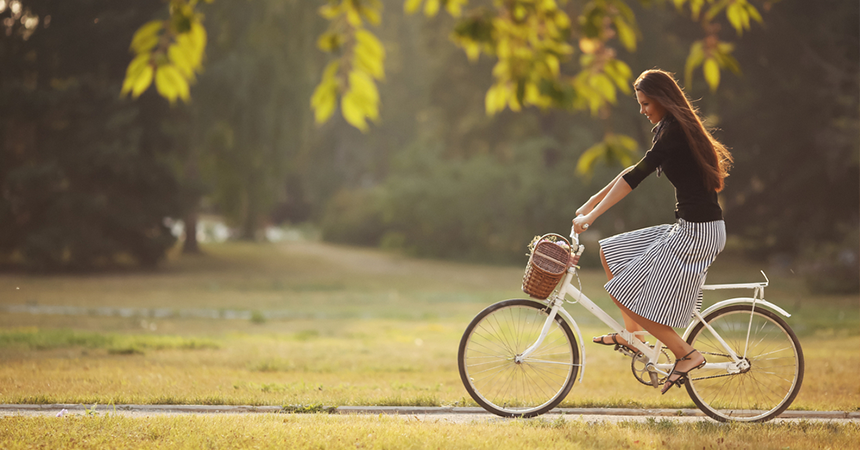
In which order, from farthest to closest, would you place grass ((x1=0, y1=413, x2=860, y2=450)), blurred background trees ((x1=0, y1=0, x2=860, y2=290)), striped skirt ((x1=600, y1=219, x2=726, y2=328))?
blurred background trees ((x1=0, y1=0, x2=860, y2=290))
striped skirt ((x1=600, y1=219, x2=726, y2=328))
grass ((x1=0, y1=413, x2=860, y2=450))

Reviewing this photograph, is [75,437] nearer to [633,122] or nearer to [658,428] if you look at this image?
[658,428]

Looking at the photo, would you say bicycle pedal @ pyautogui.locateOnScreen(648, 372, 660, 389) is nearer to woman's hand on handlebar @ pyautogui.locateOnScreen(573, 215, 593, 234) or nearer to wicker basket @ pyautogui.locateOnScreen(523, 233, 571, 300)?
wicker basket @ pyautogui.locateOnScreen(523, 233, 571, 300)

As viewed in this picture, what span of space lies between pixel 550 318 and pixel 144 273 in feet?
62.6

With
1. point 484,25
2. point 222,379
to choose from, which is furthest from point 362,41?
point 222,379

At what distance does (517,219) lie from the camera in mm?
27500

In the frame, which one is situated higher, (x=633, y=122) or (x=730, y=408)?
(x=633, y=122)

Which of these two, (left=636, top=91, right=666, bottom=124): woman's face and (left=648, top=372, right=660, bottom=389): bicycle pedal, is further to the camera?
(left=648, top=372, right=660, bottom=389): bicycle pedal

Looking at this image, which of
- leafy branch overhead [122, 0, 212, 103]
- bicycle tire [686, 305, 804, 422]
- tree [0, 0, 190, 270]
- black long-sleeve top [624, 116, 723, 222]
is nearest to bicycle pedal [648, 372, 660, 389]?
bicycle tire [686, 305, 804, 422]

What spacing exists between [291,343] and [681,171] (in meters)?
6.30

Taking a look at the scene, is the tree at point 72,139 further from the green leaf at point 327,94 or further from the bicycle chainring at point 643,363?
the green leaf at point 327,94

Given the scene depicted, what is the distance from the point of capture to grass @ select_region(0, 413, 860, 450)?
13.4 ft

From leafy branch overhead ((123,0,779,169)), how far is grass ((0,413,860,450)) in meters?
1.83

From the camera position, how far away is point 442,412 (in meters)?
5.14

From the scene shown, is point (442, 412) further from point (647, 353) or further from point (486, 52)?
point (486, 52)
